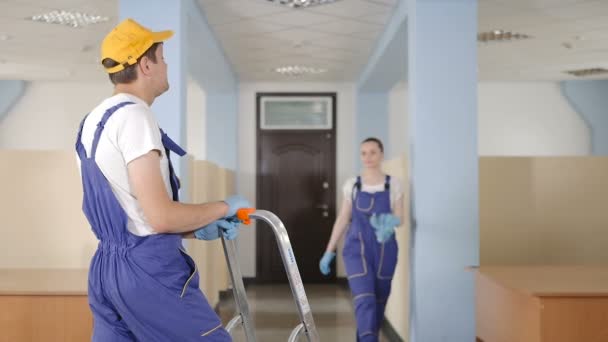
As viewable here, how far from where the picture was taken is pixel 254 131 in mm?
8586

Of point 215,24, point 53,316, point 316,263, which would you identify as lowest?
point 316,263

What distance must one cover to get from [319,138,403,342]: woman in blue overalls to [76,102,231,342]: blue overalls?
234cm

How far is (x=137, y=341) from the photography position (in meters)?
1.63

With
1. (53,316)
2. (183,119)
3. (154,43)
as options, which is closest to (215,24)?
(183,119)

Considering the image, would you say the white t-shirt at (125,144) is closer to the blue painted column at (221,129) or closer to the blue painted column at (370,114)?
the blue painted column at (221,129)

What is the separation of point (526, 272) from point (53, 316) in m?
2.11

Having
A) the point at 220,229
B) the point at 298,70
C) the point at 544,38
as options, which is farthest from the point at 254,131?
the point at 220,229

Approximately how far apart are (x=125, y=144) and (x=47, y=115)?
301 inches

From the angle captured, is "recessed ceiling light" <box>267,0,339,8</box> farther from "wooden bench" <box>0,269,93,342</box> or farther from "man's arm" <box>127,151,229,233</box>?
"man's arm" <box>127,151,229,233</box>

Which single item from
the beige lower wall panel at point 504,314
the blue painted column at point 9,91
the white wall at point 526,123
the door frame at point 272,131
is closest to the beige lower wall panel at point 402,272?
the beige lower wall panel at point 504,314

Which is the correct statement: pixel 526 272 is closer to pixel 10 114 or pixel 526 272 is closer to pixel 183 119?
pixel 183 119

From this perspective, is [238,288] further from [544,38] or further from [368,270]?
[544,38]

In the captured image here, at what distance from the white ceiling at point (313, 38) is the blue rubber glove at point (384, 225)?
1.82m

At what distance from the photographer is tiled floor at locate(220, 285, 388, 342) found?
17.9ft
